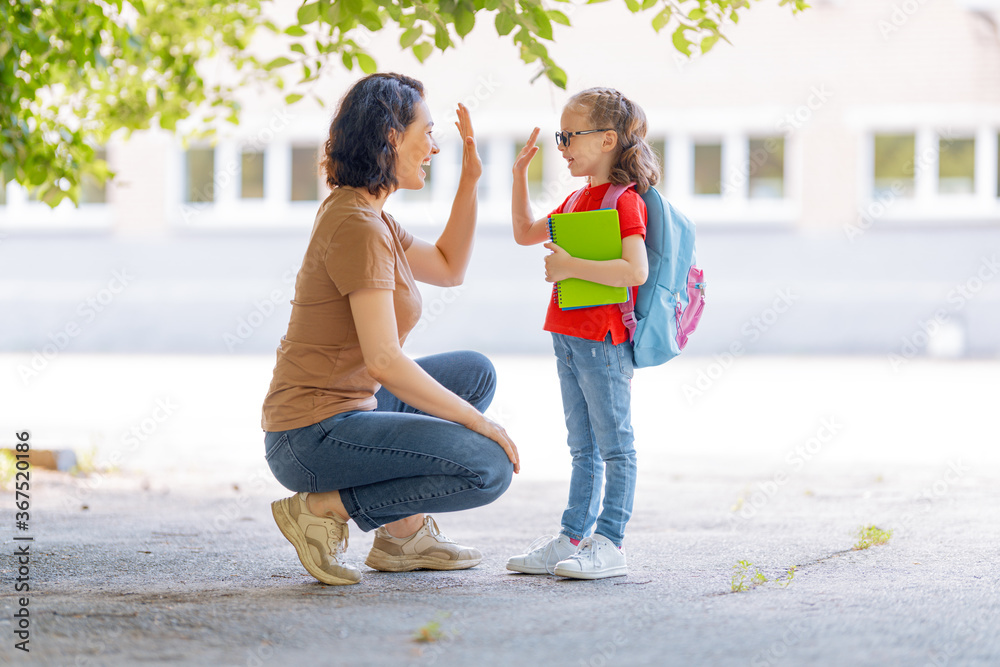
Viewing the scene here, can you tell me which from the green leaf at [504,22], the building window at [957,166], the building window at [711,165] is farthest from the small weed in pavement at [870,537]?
the building window at [957,166]

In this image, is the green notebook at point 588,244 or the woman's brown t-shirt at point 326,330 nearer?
the woman's brown t-shirt at point 326,330

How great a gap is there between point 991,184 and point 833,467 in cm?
1190

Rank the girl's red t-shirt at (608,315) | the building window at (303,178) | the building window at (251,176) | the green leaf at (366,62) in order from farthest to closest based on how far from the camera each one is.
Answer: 1. the building window at (251,176)
2. the building window at (303,178)
3. the green leaf at (366,62)
4. the girl's red t-shirt at (608,315)

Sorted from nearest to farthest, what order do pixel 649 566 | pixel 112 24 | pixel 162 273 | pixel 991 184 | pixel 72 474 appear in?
pixel 649 566, pixel 112 24, pixel 72 474, pixel 991 184, pixel 162 273

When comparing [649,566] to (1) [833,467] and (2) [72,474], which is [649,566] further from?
(2) [72,474]

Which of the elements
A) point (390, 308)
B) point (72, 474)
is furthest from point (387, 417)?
point (72, 474)

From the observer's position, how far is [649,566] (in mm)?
3805

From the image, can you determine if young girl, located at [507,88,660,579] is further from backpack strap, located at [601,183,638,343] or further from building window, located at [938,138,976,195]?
building window, located at [938,138,976,195]

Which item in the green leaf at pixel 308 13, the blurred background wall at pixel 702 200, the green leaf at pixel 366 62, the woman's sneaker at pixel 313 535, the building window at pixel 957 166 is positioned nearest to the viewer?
the woman's sneaker at pixel 313 535

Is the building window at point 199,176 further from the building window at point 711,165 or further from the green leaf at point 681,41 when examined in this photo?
the green leaf at point 681,41

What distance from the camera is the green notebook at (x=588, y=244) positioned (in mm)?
3498

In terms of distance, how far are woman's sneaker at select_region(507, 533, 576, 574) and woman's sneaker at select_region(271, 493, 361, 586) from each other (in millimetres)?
601

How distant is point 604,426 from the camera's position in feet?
11.6

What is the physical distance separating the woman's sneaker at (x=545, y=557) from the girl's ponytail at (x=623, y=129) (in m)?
1.22
